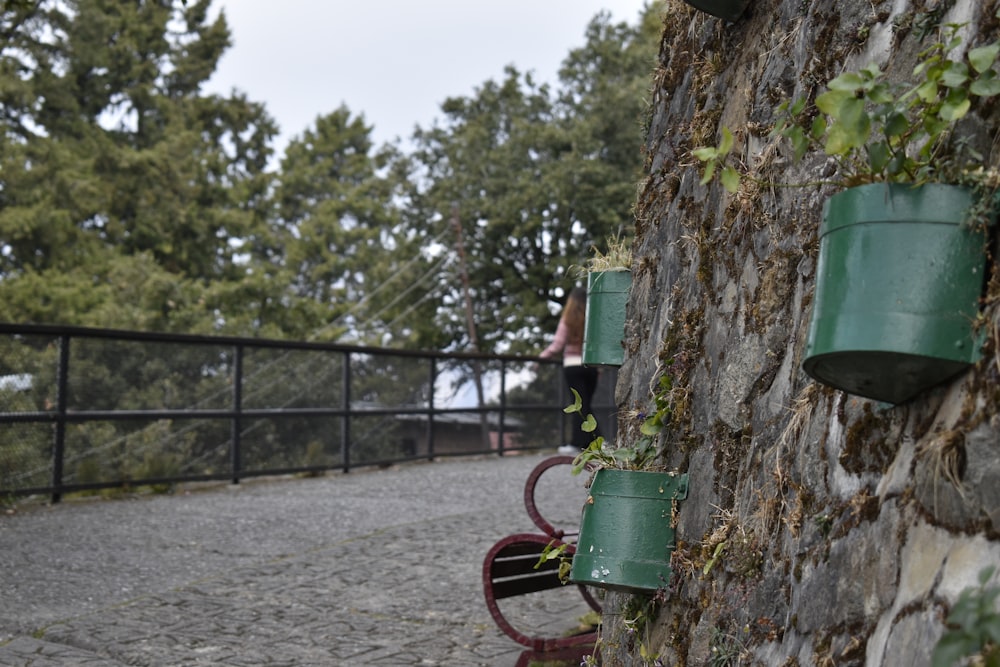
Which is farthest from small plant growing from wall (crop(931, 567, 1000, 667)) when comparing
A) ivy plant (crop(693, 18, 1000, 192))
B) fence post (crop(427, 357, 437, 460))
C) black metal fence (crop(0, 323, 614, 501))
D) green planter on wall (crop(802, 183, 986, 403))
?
fence post (crop(427, 357, 437, 460))

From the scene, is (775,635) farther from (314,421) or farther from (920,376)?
(314,421)

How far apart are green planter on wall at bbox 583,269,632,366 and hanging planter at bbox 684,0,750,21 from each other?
46.3 inches

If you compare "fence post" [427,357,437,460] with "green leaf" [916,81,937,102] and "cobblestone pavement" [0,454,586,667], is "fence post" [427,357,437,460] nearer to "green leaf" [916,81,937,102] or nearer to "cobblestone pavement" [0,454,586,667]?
"cobblestone pavement" [0,454,586,667]

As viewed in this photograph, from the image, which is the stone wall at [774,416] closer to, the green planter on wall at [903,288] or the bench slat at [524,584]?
the green planter on wall at [903,288]

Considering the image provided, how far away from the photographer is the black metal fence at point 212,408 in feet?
30.7

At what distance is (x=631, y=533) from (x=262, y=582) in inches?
140

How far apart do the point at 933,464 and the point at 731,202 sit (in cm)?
163

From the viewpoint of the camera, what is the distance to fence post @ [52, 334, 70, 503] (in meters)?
9.42

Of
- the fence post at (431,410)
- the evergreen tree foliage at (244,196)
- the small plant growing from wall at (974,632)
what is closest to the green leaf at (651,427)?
the small plant growing from wall at (974,632)

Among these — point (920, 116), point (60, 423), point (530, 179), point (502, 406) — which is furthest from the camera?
point (530, 179)

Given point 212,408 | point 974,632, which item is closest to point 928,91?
point 974,632

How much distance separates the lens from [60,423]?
9.50 m

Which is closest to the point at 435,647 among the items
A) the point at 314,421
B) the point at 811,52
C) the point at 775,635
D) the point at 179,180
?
the point at 775,635

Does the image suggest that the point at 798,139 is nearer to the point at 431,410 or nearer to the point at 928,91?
the point at 928,91
